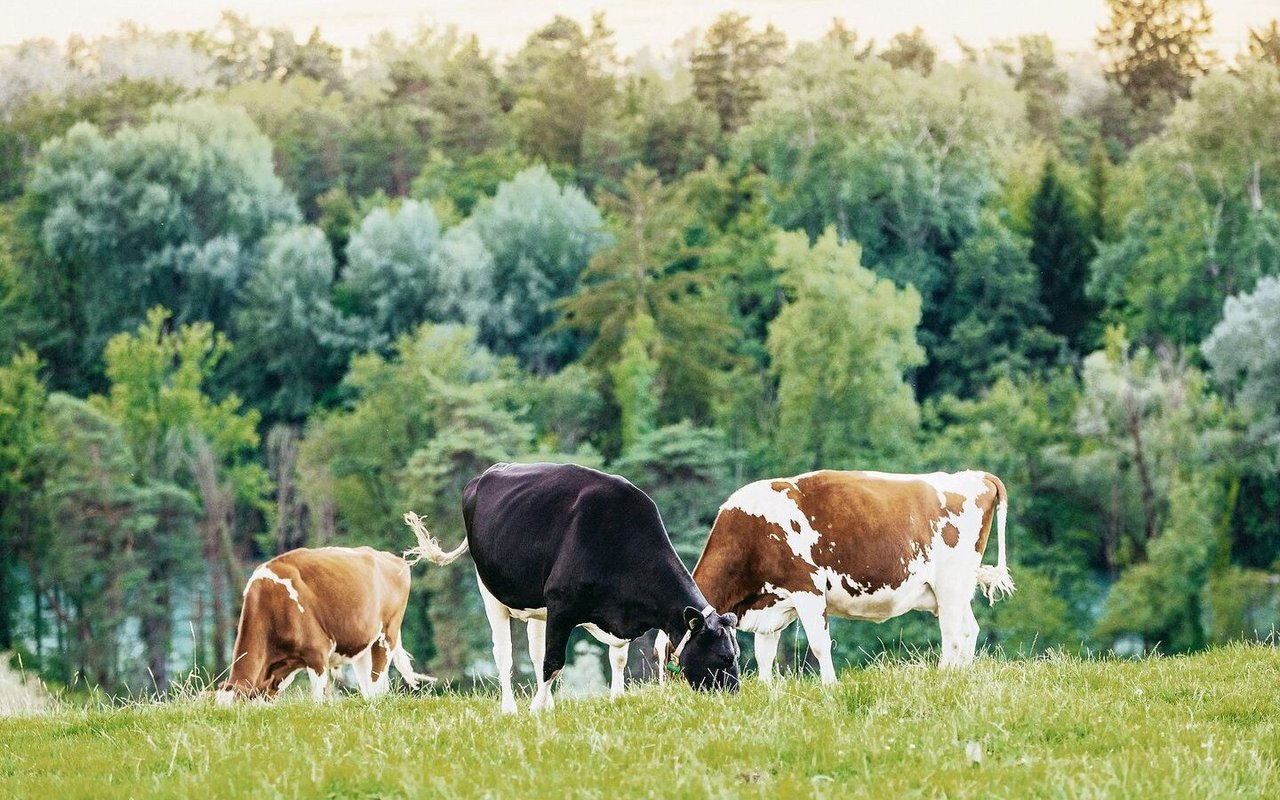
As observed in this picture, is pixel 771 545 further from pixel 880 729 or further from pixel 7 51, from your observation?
pixel 7 51

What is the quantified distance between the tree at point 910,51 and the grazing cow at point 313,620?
108 meters

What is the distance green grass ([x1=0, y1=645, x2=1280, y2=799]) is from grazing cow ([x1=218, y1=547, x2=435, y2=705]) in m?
4.78

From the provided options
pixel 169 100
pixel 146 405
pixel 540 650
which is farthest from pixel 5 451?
pixel 540 650

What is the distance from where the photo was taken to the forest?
209 feet

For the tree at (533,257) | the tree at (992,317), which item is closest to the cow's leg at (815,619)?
the tree at (533,257)

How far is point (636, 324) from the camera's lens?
73938 millimetres

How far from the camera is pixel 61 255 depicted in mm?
86625

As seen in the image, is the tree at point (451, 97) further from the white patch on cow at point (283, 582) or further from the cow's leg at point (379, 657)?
the white patch on cow at point (283, 582)

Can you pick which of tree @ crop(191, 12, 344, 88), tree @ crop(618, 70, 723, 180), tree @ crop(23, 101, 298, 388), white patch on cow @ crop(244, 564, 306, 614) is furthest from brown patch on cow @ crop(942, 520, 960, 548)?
tree @ crop(191, 12, 344, 88)

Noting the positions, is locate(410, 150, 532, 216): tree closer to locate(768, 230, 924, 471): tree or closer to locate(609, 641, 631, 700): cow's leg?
locate(768, 230, 924, 471): tree

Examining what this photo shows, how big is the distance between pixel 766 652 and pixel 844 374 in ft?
179

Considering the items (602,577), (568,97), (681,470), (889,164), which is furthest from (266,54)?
(602,577)

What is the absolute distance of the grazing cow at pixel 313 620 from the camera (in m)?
16.6

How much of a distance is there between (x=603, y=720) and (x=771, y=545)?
12.3ft
